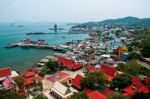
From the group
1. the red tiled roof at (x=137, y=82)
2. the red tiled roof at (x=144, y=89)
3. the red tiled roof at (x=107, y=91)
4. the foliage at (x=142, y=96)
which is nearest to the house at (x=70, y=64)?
the red tiled roof at (x=107, y=91)

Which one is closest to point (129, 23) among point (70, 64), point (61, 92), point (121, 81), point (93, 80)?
point (70, 64)

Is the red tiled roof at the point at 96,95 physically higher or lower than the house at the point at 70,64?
higher

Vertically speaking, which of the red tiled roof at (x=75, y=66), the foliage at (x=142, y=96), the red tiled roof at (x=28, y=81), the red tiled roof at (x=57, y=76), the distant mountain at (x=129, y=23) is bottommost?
the distant mountain at (x=129, y=23)

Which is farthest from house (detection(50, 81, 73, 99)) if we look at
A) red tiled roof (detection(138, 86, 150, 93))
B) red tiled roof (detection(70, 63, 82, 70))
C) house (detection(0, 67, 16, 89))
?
red tiled roof (detection(70, 63, 82, 70))

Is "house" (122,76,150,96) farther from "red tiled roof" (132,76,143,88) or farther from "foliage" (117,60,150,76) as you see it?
"foliage" (117,60,150,76)

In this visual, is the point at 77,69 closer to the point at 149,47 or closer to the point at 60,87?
the point at 60,87

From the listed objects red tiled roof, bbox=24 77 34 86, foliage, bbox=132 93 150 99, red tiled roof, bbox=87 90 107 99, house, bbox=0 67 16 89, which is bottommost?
red tiled roof, bbox=24 77 34 86

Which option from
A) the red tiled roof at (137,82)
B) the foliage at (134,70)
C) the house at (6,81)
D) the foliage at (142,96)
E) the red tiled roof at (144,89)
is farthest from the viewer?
the foliage at (134,70)

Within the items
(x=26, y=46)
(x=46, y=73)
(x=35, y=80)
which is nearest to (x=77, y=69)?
(x=46, y=73)

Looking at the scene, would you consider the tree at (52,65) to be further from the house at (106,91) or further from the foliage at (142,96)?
the foliage at (142,96)
